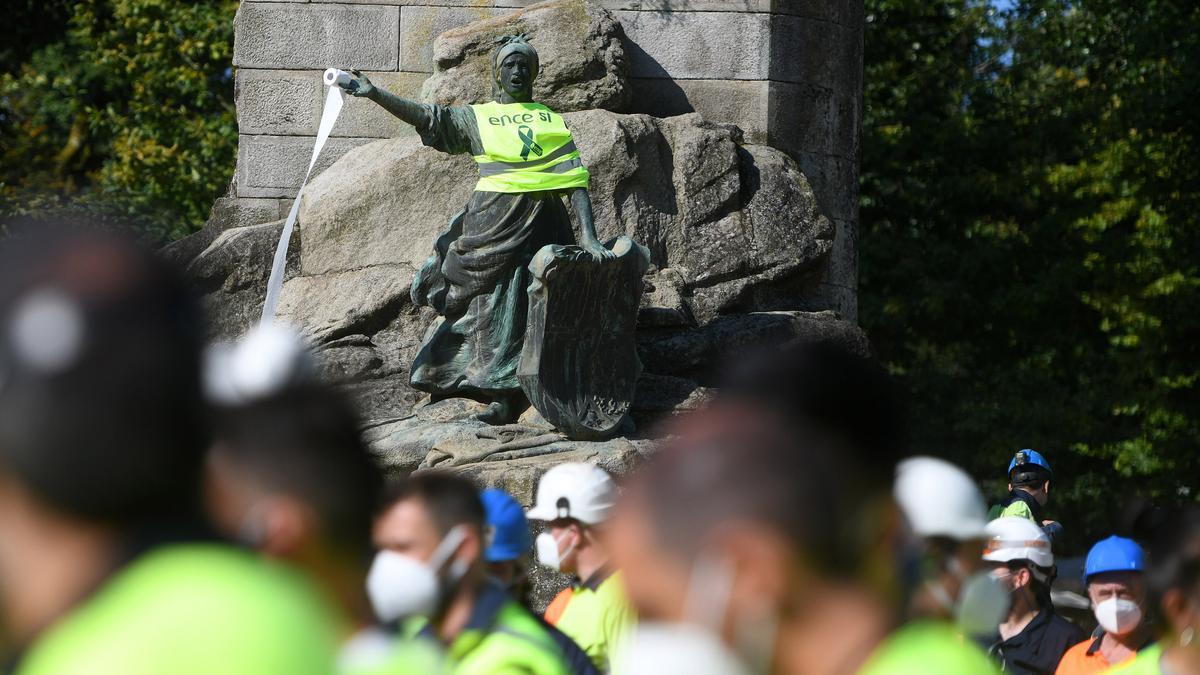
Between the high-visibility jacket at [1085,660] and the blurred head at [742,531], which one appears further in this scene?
the high-visibility jacket at [1085,660]

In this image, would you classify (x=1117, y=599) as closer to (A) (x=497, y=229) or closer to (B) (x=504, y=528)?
(B) (x=504, y=528)

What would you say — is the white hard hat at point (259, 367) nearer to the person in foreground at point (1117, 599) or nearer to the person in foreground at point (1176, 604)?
the person in foreground at point (1176, 604)

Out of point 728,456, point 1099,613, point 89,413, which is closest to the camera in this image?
point 89,413

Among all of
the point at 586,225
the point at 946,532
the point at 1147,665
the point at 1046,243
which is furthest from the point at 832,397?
the point at 1046,243

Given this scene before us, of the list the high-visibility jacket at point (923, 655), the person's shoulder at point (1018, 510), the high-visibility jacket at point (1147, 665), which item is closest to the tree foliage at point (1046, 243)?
the person's shoulder at point (1018, 510)

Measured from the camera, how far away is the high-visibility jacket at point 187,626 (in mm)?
1675

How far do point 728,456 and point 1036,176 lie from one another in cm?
2089

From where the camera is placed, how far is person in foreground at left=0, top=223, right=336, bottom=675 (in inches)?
68.4

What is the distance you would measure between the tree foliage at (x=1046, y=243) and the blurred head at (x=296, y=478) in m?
18.4

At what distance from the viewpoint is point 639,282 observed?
10.3 metres

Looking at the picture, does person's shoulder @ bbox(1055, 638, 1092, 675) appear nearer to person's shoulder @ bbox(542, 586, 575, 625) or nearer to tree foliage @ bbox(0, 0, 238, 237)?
person's shoulder @ bbox(542, 586, 575, 625)

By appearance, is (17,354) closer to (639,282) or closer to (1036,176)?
(639,282)

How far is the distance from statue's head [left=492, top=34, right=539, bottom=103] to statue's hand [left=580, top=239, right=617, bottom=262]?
829 millimetres

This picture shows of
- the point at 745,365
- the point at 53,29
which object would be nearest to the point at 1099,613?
the point at 745,365
